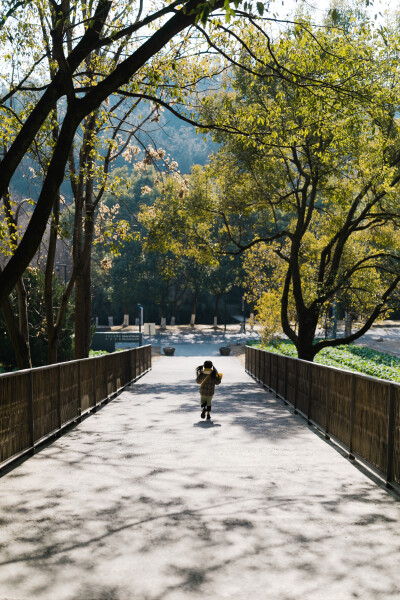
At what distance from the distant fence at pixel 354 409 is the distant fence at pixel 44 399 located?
15.1 feet

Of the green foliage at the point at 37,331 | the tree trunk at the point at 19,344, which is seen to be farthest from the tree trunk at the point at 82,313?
the green foliage at the point at 37,331

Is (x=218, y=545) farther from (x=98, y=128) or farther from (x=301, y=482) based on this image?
(x=98, y=128)

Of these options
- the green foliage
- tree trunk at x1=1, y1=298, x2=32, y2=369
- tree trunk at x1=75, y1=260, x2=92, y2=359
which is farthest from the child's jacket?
the green foliage

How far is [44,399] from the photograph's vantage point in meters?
11.5

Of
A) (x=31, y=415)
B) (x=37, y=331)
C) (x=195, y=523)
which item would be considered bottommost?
(x=195, y=523)

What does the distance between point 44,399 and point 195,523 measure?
5.47 meters

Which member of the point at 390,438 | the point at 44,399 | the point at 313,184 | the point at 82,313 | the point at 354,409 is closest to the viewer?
the point at 390,438

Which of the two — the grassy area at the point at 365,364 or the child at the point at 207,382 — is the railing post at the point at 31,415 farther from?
the grassy area at the point at 365,364

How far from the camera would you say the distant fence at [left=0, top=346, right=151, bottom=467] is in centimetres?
949

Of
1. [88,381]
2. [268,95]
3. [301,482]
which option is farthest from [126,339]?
[301,482]

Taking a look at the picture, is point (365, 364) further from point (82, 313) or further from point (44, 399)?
point (44, 399)

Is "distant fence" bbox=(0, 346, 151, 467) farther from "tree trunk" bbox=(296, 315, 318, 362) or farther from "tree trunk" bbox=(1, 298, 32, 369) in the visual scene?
"tree trunk" bbox=(296, 315, 318, 362)

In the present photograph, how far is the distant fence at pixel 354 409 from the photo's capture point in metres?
8.34

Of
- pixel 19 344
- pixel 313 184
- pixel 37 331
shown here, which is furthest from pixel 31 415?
pixel 37 331
